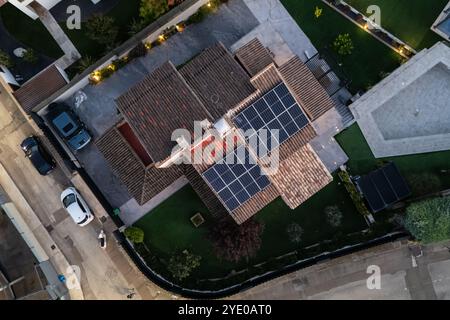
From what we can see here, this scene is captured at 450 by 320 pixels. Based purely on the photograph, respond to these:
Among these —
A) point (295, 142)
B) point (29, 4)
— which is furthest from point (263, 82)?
point (29, 4)

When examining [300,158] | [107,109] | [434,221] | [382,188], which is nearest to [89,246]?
[107,109]

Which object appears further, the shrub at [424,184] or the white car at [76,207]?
the white car at [76,207]

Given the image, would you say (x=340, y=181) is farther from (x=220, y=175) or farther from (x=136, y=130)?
(x=136, y=130)

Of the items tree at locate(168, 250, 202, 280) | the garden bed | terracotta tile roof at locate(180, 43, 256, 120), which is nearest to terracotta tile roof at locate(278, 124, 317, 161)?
terracotta tile roof at locate(180, 43, 256, 120)

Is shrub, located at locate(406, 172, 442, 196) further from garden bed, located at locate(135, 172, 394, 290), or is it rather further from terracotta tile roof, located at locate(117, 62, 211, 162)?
terracotta tile roof, located at locate(117, 62, 211, 162)

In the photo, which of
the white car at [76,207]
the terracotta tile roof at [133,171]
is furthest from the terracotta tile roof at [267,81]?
the white car at [76,207]

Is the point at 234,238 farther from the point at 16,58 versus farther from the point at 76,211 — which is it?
the point at 16,58

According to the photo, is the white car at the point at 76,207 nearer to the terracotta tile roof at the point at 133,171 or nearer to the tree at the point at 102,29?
the terracotta tile roof at the point at 133,171
